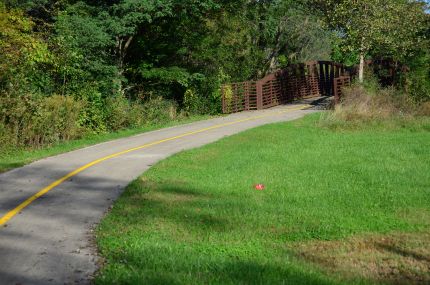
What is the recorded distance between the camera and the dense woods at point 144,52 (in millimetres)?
18672

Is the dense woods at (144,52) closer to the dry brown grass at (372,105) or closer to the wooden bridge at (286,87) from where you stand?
the wooden bridge at (286,87)

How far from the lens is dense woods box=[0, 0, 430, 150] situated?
1867 centimetres

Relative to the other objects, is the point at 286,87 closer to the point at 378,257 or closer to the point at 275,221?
the point at 275,221

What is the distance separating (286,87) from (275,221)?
90.0ft

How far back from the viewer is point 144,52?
105 feet

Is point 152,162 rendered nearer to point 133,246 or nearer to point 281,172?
point 281,172

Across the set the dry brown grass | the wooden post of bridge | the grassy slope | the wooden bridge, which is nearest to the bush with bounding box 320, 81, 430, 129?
the dry brown grass

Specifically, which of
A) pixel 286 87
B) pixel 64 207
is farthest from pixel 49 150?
pixel 286 87

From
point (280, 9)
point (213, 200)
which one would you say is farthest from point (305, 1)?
point (213, 200)

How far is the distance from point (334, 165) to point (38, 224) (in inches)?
282

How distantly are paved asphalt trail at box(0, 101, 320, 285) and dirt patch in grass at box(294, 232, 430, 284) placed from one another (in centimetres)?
276

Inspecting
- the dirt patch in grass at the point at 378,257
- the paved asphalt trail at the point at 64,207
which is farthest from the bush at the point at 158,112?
the dirt patch in grass at the point at 378,257

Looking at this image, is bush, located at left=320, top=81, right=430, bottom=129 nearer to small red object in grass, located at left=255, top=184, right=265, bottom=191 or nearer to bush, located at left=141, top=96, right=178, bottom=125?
bush, located at left=141, top=96, right=178, bottom=125

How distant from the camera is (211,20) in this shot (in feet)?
107
